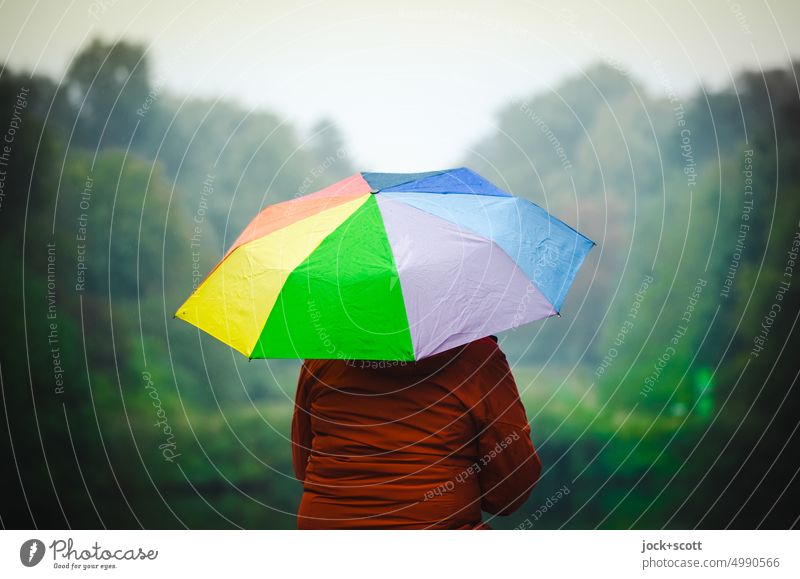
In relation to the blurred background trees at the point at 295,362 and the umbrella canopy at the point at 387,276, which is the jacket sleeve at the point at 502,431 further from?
the blurred background trees at the point at 295,362

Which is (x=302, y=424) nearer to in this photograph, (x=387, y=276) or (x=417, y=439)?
(x=417, y=439)

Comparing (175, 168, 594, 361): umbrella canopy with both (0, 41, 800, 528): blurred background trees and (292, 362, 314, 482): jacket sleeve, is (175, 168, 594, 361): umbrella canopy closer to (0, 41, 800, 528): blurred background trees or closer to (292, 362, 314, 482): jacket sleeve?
(292, 362, 314, 482): jacket sleeve

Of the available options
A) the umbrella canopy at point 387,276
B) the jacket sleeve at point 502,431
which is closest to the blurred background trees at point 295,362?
the umbrella canopy at point 387,276

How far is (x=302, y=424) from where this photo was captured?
332 cm

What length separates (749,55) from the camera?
18.9 feet

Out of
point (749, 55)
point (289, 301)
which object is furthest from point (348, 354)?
point (749, 55)

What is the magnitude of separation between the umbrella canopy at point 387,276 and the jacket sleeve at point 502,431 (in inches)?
7.5

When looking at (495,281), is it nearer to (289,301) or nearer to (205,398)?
(289,301)

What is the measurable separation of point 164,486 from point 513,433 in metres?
3.82

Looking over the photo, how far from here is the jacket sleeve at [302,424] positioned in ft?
10.5

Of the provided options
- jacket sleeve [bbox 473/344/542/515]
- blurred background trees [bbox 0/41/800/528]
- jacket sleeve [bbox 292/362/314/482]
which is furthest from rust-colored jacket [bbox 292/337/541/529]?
blurred background trees [bbox 0/41/800/528]

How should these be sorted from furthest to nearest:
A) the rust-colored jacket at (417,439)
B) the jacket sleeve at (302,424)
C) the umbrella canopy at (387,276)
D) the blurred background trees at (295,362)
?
the blurred background trees at (295,362), the jacket sleeve at (302,424), the rust-colored jacket at (417,439), the umbrella canopy at (387,276)

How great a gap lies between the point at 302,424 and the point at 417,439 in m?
0.58

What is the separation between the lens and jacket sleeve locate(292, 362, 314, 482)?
3.21 meters
